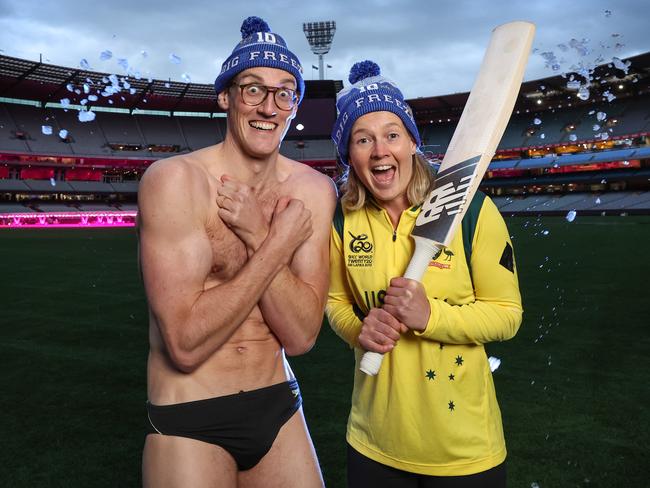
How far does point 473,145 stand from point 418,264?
0.60 metres

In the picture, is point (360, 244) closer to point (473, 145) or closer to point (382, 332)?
point (382, 332)

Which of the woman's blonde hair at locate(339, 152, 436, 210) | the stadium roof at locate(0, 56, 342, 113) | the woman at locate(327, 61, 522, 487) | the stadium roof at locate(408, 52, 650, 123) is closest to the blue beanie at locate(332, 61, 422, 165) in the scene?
the woman at locate(327, 61, 522, 487)

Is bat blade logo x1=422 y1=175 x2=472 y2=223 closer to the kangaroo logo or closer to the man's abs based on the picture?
the kangaroo logo

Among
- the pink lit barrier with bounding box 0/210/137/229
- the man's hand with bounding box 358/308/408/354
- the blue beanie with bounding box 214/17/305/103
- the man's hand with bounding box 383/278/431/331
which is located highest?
the pink lit barrier with bounding box 0/210/137/229

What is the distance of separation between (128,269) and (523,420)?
11.8m

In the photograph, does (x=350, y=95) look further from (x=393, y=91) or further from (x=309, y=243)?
(x=309, y=243)

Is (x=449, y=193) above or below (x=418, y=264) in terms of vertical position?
above

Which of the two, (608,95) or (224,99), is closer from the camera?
(224,99)

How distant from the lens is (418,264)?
2156mm

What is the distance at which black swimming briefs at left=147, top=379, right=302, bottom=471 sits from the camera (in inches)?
83.6

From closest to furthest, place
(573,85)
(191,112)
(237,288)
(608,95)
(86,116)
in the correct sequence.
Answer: (237,288) → (573,85) → (608,95) → (86,116) → (191,112)

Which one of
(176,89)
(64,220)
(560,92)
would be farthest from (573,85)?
(64,220)

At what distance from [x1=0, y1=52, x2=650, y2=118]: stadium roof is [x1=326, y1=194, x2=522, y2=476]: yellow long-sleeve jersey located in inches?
1772

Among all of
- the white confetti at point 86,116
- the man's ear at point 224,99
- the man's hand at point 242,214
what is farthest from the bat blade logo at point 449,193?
the white confetti at point 86,116
